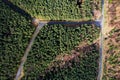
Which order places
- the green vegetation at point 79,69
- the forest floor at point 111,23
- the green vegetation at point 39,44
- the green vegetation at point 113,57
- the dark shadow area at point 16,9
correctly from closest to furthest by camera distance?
the green vegetation at point 39,44, the green vegetation at point 79,69, the green vegetation at point 113,57, the forest floor at point 111,23, the dark shadow area at point 16,9

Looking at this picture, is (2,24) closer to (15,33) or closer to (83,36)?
(15,33)

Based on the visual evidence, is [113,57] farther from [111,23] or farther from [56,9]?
[56,9]

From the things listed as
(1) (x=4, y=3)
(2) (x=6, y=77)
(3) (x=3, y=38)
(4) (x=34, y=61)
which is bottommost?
(2) (x=6, y=77)

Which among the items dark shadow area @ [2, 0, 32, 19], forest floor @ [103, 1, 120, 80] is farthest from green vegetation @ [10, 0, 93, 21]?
forest floor @ [103, 1, 120, 80]

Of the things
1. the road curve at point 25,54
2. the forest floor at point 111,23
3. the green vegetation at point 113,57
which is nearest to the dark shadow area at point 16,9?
the road curve at point 25,54

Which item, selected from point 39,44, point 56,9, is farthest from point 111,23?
point 39,44

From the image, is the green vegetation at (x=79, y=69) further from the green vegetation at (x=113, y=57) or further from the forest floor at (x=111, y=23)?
the forest floor at (x=111, y=23)

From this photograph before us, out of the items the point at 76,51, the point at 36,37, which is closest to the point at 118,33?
the point at 76,51
